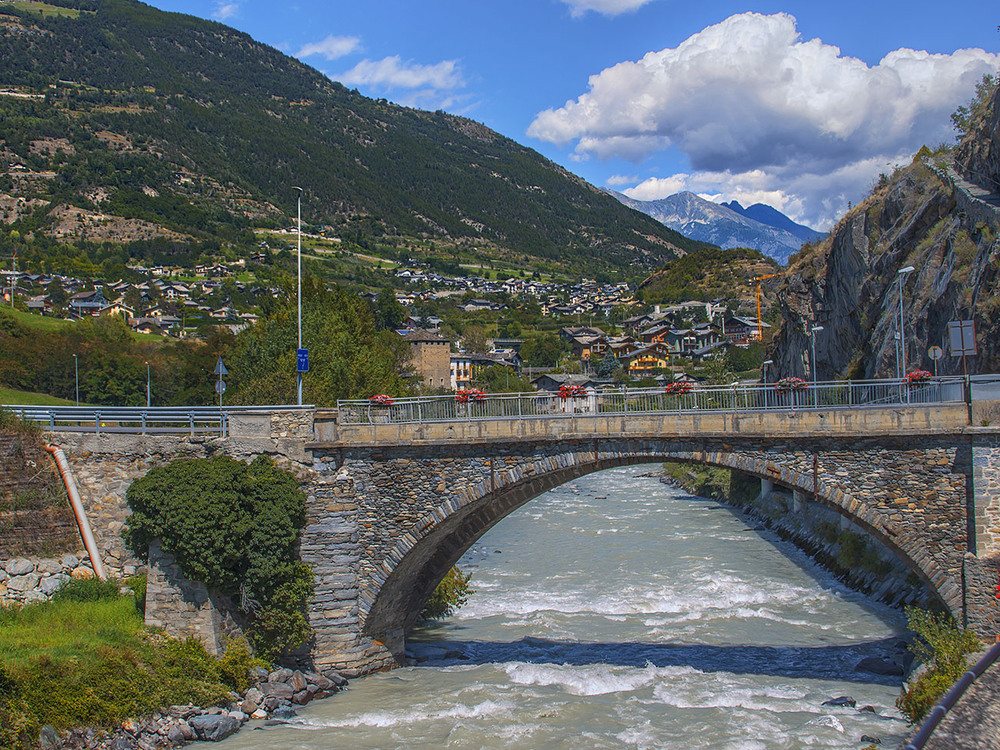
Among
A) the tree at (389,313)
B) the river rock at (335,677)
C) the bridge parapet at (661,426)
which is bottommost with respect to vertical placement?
the river rock at (335,677)

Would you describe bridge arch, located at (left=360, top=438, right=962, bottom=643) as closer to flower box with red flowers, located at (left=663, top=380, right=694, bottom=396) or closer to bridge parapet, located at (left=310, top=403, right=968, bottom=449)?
bridge parapet, located at (left=310, top=403, right=968, bottom=449)

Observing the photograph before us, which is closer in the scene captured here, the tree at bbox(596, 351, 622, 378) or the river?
the river

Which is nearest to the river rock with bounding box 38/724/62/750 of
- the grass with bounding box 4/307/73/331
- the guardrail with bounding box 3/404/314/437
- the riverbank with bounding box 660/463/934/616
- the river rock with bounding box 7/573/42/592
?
the river rock with bounding box 7/573/42/592

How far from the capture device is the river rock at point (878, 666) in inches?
817

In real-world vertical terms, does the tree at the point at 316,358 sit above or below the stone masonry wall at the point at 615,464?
above

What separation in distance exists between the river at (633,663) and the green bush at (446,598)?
1.50 ft

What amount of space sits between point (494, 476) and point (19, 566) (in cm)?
1187

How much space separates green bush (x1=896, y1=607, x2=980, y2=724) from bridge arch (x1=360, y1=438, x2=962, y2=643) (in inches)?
24.7

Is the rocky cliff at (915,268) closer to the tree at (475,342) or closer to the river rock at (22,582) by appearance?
the river rock at (22,582)

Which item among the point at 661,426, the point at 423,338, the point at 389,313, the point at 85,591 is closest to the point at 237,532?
the point at 85,591

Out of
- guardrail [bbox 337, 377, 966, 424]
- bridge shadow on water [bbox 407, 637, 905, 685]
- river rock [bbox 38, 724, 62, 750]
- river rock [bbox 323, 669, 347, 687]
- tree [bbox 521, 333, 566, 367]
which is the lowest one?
bridge shadow on water [bbox 407, 637, 905, 685]

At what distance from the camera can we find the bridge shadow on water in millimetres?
21594

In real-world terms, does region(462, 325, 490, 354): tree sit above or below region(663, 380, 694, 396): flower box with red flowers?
above

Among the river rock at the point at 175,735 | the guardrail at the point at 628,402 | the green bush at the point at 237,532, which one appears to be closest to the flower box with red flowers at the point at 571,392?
the guardrail at the point at 628,402
